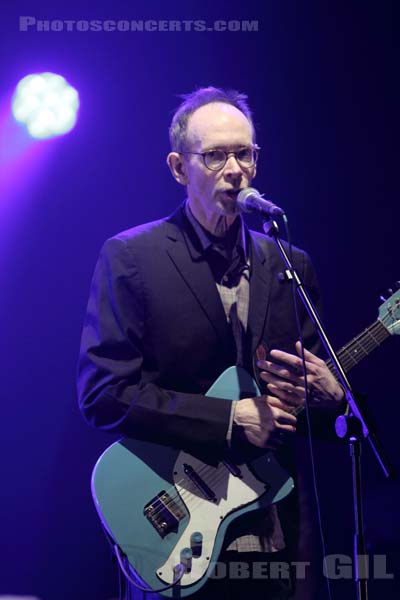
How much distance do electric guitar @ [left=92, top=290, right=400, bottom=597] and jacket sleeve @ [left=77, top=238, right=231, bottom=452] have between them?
7cm

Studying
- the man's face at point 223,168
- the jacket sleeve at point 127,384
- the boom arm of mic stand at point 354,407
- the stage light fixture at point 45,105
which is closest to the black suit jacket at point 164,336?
the jacket sleeve at point 127,384

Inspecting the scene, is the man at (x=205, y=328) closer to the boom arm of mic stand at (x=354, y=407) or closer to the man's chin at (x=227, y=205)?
the man's chin at (x=227, y=205)

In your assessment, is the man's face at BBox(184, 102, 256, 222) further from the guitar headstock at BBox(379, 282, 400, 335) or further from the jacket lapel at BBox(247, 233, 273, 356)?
the guitar headstock at BBox(379, 282, 400, 335)

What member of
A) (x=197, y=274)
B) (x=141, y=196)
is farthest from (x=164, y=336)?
(x=141, y=196)

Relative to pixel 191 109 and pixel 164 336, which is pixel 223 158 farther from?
pixel 164 336

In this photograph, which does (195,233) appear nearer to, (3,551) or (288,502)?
(288,502)

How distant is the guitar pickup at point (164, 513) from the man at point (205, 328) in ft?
0.57

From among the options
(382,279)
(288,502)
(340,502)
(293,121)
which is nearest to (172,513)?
(288,502)

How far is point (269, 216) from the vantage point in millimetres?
2051

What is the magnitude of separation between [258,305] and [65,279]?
920mm

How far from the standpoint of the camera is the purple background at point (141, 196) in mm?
2963

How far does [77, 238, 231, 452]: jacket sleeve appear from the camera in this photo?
7.57 ft

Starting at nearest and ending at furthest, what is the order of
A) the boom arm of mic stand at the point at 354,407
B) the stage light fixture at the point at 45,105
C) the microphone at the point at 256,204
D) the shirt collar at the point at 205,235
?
the boom arm of mic stand at the point at 354,407
the microphone at the point at 256,204
the shirt collar at the point at 205,235
the stage light fixture at the point at 45,105

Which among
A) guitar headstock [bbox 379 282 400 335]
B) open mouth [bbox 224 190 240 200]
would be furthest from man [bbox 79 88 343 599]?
guitar headstock [bbox 379 282 400 335]
